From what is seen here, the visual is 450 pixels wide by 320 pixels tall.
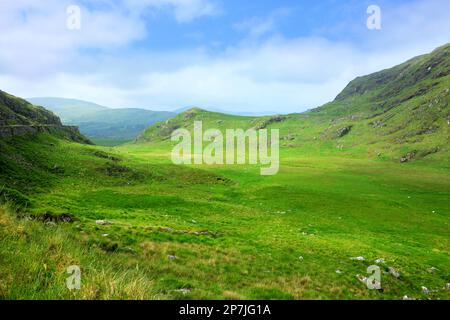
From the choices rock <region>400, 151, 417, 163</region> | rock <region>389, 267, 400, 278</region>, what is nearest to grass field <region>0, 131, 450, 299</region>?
rock <region>389, 267, 400, 278</region>

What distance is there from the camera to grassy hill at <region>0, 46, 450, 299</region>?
11.9 metres

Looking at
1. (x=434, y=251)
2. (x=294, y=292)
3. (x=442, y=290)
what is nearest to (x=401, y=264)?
(x=442, y=290)

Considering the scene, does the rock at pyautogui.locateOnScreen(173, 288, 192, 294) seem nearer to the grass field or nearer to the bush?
the grass field

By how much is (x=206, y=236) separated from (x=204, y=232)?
1.45 meters

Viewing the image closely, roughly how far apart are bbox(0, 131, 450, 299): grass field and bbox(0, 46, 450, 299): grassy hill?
102mm

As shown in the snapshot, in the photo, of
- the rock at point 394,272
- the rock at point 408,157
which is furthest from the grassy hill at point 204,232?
the rock at point 408,157

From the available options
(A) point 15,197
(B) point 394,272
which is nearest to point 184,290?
(B) point 394,272

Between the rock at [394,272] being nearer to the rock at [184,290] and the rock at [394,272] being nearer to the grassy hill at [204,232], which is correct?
the grassy hill at [204,232]

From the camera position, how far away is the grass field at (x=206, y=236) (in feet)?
37.8

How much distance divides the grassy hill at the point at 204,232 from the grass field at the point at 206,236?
102mm
